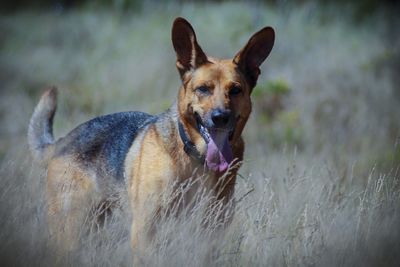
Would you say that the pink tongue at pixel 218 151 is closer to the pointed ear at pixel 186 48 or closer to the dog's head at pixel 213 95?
the dog's head at pixel 213 95

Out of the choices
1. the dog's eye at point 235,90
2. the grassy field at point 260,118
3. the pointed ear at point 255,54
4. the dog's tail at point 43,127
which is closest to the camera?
the grassy field at point 260,118

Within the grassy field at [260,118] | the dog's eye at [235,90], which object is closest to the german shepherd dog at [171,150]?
the dog's eye at [235,90]

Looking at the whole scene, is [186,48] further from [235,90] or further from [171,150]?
[171,150]

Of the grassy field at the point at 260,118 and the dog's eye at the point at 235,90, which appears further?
the dog's eye at the point at 235,90

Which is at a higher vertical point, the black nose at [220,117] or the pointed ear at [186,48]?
the pointed ear at [186,48]

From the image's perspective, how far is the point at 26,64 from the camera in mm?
17031

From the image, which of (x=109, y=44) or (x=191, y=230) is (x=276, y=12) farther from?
(x=191, y=230)

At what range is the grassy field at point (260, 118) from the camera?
5727 mm

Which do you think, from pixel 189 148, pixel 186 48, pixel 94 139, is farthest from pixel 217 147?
pixel 94 139

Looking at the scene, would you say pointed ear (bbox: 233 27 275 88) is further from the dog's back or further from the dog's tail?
the dog's tail

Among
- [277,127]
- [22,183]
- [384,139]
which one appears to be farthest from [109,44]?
[22,183]

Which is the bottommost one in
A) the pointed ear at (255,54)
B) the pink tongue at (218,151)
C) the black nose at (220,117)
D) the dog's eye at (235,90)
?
the pink tongue at (218,151)

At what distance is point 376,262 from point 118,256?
2079 mm

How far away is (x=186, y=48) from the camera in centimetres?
618
